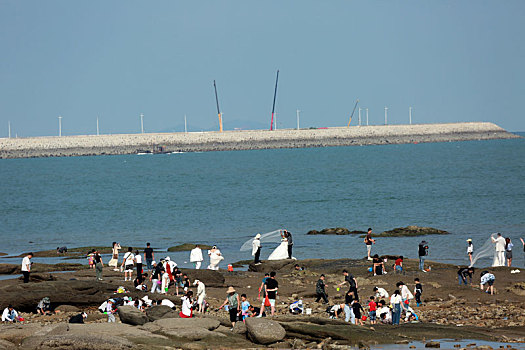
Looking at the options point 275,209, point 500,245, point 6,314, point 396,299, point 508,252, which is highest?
point 275,209

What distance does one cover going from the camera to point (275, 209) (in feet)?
209

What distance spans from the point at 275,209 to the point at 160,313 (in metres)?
43.0

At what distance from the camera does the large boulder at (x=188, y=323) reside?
62.6 feet

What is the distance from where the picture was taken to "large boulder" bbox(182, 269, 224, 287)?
28906 millimetres

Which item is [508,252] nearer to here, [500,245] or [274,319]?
[500,245]

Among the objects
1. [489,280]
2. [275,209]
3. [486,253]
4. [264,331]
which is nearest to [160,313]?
[264,331]

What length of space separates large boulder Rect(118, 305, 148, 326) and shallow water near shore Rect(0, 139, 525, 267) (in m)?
16.6

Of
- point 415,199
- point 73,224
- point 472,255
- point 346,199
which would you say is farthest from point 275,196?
point 472,255

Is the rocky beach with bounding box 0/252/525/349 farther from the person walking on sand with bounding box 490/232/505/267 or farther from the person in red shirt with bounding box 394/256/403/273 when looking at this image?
the person walking on sand with bounding box 490/232/505/267

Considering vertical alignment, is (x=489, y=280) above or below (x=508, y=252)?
below

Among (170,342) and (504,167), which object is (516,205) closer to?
(170,342)

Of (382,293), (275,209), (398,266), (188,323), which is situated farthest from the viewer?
(275,209)

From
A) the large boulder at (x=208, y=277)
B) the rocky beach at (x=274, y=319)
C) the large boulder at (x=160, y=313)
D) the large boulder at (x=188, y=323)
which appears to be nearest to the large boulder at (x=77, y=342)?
the rocky beach at (x=274, y=319)

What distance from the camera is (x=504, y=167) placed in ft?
365
